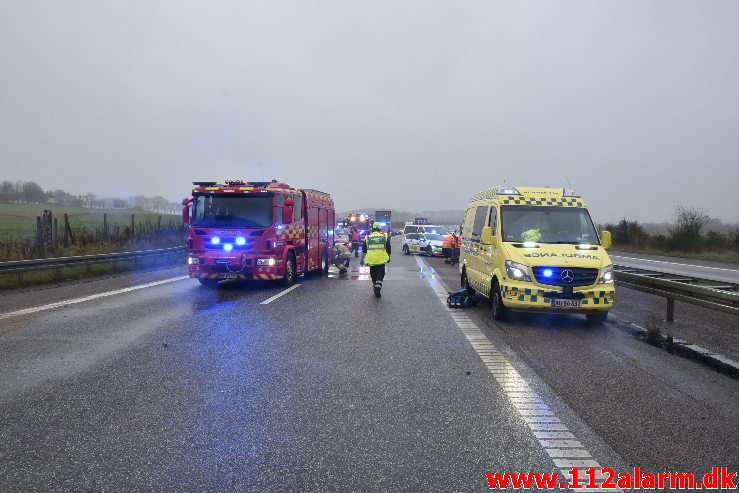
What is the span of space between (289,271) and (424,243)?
1769cm

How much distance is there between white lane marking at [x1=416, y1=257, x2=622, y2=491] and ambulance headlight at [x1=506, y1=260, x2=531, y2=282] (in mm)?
1536

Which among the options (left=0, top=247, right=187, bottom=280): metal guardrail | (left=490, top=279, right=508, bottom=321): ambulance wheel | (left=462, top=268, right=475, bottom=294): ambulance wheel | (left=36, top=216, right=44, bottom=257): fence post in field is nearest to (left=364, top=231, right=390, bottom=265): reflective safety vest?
(left=462, top=268, right=475, bottom=294): ambulance wheel

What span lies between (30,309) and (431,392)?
336 inches

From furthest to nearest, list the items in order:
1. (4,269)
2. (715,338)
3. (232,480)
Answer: (4,269) → (715,338) → (232,480)

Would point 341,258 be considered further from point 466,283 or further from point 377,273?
point 466,283

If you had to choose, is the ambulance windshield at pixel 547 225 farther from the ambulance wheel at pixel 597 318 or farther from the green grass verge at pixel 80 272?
the green grass verge at pixel 80 272

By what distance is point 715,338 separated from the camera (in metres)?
8.10

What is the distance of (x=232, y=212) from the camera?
14.1m

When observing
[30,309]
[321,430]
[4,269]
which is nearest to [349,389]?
[321,430]

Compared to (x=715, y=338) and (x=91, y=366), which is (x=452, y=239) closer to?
(x=715, y=338)

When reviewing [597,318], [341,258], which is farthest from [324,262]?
[597,318]

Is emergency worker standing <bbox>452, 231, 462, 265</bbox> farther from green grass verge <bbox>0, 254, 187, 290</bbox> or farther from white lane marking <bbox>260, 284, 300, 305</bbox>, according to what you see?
white lane marking <bbox>260, 284, 300, 305</bbox>

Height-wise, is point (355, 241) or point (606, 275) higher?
point (355, 241)

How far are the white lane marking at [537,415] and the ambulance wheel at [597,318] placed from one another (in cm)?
258
